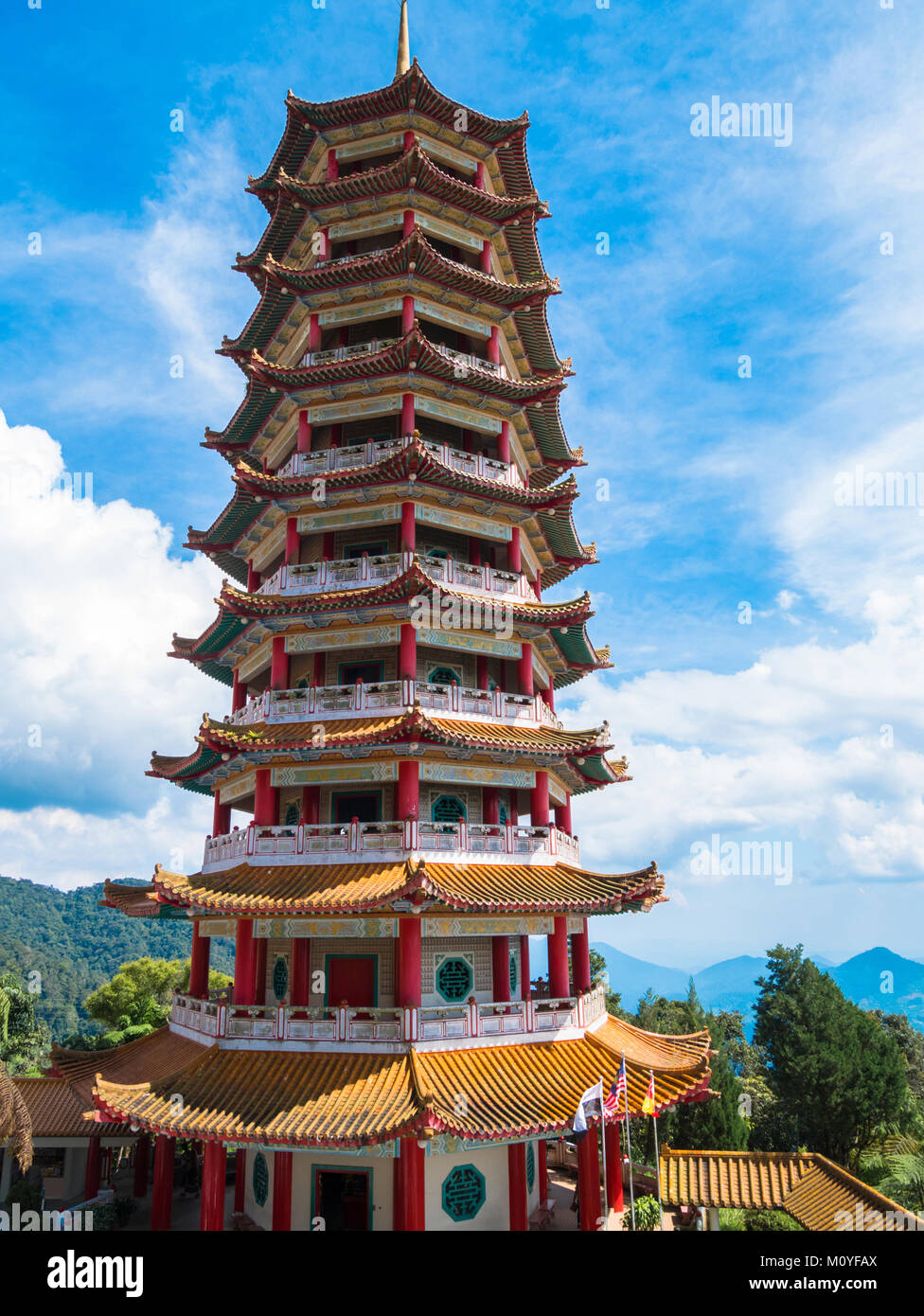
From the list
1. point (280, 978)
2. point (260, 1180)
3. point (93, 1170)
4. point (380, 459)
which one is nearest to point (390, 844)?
point (280, 978)

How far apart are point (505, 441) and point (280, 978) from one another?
1762cm

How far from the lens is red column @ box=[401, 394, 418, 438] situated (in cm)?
2555

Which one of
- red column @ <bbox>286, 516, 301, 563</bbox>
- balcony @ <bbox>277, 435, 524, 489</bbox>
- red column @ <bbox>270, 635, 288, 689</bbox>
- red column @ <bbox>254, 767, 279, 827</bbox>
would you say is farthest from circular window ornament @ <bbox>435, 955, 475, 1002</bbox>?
balcony @ <bbox>277, 435, 524, 489</bbox>

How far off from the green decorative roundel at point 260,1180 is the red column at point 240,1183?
1.52 feet

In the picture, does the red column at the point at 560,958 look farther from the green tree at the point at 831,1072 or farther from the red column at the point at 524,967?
the green tree at the point at 831,1072

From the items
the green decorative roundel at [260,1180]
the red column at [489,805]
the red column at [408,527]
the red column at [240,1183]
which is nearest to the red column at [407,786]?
the red column at [489,805]

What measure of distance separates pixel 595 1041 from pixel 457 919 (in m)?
4.61

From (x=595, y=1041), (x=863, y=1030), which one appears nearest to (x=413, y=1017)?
(x=595, y=1041)

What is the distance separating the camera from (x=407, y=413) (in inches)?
1014

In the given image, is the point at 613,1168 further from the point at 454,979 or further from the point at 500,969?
the point at 454,979

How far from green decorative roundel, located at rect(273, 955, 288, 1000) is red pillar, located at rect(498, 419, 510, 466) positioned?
16519mm

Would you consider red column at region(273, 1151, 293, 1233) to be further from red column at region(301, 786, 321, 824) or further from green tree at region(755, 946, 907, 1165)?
green tree at region(755, 946, 907, 1165)

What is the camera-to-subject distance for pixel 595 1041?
20906mm

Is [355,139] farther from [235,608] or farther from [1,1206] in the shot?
[1,1206]
